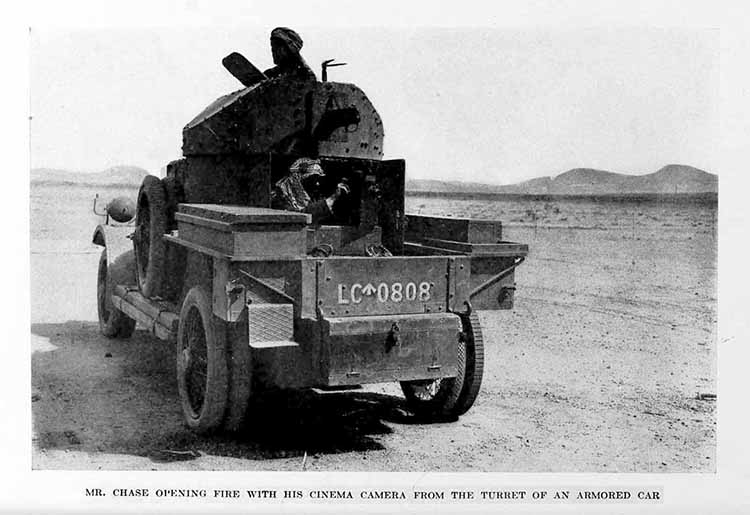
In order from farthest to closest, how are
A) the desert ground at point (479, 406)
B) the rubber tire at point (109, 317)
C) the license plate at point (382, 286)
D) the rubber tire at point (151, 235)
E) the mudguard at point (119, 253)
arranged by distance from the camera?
1. the rubber tire at point (109, 317)
2. the mudguard at point (119, 253)
3. the rubber tire at point (151, 235)
4. the desert ground at point (479, 406)
5. the license plate at point (382, 286)

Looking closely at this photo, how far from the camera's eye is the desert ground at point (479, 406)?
236 inches

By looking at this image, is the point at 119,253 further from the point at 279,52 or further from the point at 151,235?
the point at 279,52

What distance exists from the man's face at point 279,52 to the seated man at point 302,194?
0.76 meters

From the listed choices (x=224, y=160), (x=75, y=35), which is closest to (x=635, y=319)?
(x=224, y=160)

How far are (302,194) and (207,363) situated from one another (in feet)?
5.19

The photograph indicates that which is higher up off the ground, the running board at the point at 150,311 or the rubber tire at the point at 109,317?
the running board at the point at 150,311

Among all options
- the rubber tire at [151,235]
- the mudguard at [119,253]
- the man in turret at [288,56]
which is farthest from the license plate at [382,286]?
the mudguard at [119,253]

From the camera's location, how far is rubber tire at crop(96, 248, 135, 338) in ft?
31.1

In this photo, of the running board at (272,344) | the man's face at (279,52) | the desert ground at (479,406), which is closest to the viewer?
the running board at (272,344)

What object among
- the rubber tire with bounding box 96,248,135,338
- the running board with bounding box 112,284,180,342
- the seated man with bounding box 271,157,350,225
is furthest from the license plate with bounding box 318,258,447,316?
the rubber tire with bounding box 96,248,135,338

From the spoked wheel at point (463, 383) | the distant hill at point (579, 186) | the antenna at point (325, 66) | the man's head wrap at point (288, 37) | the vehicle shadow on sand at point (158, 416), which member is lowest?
the vehicle shadow on sand at point (158, 416)

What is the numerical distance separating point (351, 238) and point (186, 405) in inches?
69.4

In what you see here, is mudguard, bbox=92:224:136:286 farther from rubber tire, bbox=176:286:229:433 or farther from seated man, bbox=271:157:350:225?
rubber tire, bbox=176:286:229:433

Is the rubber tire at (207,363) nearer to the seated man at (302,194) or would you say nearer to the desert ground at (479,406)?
the desert ground at (479,406)
